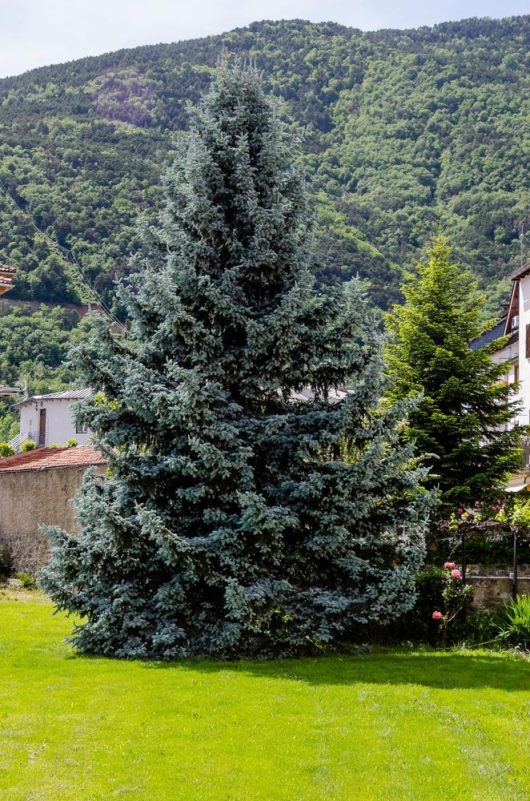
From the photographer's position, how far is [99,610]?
51.0 ft

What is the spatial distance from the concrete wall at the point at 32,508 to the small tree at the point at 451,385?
31.9ft

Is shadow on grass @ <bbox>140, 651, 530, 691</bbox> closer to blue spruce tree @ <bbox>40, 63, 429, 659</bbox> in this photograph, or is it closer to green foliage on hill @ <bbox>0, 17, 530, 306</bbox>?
blue spruce tree @ <bbox>40, 63, 429, 659</bbox>

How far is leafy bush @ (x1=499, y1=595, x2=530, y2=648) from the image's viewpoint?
16.2 metres

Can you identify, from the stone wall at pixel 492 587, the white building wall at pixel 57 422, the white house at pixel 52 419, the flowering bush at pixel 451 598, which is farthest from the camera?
the white building wall at pixel 57 422

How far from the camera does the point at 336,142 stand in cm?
10281

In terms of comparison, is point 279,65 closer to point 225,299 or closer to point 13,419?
point 13,419

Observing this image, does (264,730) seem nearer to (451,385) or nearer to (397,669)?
Result: (397,669)

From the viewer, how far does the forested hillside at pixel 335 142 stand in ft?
236

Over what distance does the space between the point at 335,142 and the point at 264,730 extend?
321 feet

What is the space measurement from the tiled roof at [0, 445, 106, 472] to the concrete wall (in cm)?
17

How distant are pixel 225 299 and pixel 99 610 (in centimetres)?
546

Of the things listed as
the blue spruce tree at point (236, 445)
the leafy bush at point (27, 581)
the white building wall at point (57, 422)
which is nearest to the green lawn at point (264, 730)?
the blue spruce tree at point (236, 445)

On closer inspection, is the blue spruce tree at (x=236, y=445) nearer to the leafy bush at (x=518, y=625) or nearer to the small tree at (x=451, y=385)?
the leafy bush at (x=518, y=625)

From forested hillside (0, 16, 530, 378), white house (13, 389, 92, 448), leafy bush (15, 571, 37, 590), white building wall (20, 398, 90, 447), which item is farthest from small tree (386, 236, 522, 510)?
white building wall (20, 398, 90, 447)
